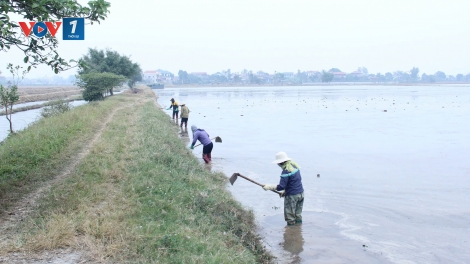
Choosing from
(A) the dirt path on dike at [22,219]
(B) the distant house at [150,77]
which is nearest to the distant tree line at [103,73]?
(A) the dirt path on dike at [22,219]

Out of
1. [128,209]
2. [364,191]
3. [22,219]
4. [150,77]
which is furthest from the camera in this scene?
[150,77]

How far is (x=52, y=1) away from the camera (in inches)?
279

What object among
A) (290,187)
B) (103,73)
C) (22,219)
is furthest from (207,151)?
(103,73)

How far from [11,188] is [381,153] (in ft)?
40.9

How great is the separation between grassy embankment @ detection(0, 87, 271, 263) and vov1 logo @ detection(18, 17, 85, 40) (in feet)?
8.86

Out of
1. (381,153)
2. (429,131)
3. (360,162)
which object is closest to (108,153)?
(360,162)

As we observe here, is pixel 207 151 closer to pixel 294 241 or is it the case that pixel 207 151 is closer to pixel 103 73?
pixel 294 241

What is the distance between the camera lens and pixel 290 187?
8180 millimetres

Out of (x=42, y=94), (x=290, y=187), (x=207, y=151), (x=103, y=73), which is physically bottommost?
(x=207, y=151)

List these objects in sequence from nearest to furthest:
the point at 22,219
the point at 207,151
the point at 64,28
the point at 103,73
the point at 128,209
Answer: the point at 22,219, the point at 128,209, the point at 64,28, the point at 207,151, the point at 103,73

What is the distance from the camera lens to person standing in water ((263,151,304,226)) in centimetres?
807

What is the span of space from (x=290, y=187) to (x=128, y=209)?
301 cm

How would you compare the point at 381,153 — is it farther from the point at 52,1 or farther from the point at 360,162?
the point at 52,1

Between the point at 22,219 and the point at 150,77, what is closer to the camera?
the point at 22,219
